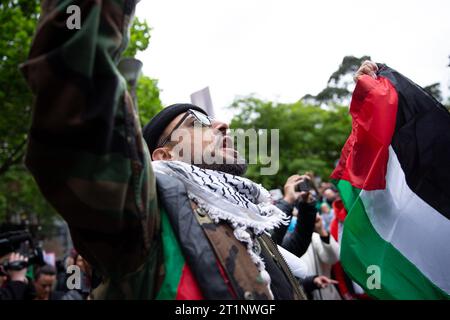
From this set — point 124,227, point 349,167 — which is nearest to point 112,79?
point 124,227

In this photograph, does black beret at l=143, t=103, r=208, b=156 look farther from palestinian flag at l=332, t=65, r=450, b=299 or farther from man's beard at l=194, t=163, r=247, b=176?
palestinian flag at l=332, t=65, r=450, b=299

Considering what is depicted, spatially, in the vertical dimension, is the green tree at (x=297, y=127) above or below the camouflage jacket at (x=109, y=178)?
below

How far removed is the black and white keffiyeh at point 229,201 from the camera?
5.09 feet

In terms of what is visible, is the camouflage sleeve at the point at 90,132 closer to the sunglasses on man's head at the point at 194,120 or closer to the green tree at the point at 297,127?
the sunglasses on man's head at the point at 194,120

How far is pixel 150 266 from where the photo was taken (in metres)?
1.37

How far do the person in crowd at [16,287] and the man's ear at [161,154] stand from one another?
9.53 ft

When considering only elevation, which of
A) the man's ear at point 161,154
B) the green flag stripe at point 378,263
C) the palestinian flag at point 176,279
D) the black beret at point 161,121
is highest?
the black beret at point 161,121

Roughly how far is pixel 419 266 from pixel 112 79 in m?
2.28

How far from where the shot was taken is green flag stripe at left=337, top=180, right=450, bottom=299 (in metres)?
2.62

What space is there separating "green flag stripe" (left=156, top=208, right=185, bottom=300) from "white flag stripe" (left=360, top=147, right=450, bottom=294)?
5.83 feet

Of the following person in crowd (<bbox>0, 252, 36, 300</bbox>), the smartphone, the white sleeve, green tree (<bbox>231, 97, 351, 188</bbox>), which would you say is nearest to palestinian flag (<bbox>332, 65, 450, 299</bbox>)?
the smartphone

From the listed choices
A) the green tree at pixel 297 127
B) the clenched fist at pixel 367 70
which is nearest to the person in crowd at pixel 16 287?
the clenched fist at pixel 367 70

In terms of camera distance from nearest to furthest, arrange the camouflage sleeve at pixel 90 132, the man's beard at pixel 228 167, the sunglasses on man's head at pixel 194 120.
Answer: the camouflage sleeve at pixel 90 132
the man's beard at pixel 228 167
the sunglasses on man's head at pixel 194 120

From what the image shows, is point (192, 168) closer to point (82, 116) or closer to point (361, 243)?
point (82, 116)
